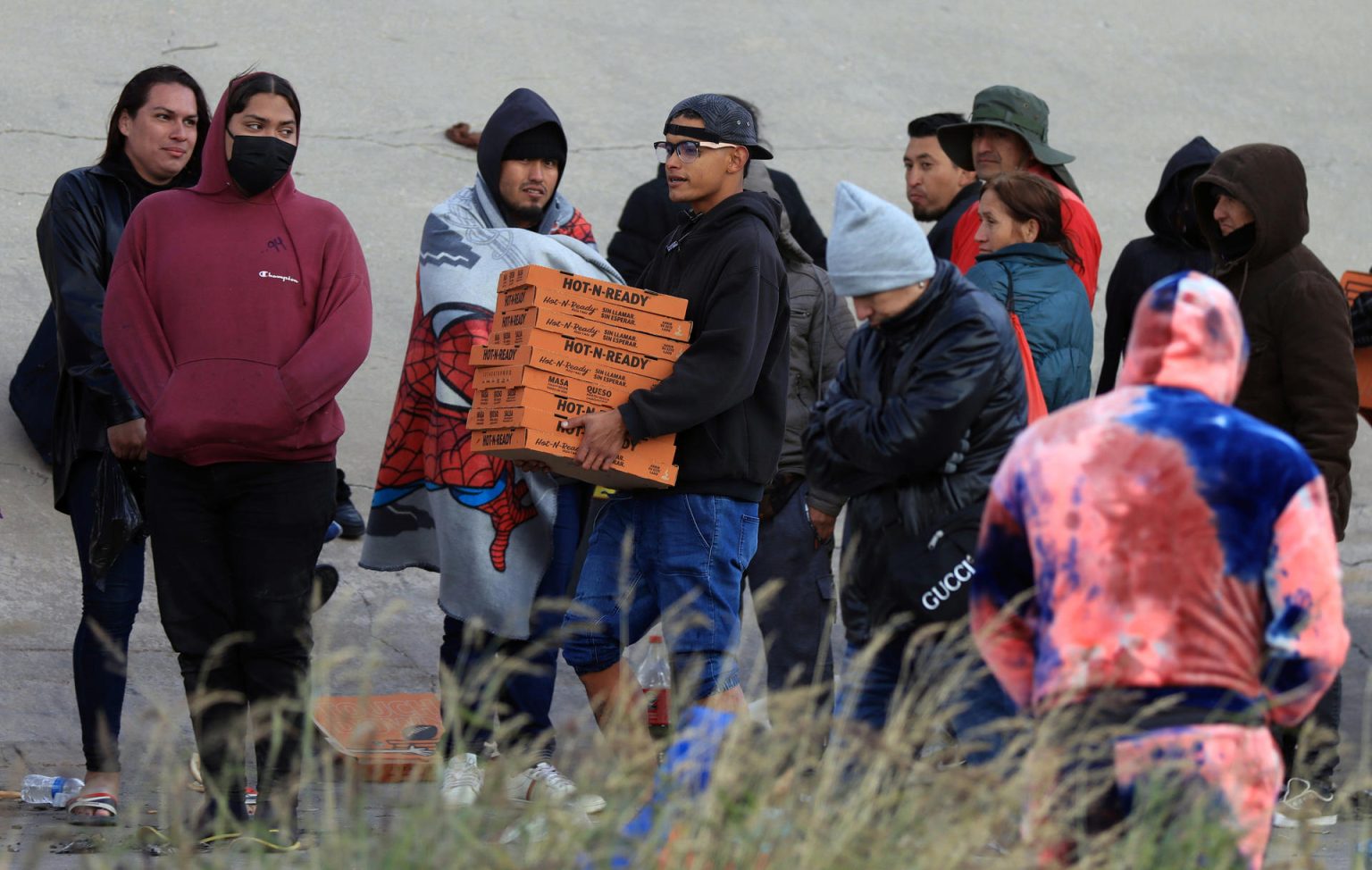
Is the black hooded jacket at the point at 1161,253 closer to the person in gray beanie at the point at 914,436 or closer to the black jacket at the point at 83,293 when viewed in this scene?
the person in gray beanie at the point at 914,436

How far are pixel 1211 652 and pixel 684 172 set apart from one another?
250cm

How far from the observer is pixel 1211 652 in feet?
10.3

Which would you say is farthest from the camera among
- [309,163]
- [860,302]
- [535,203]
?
[309,163]

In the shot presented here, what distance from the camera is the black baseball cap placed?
5.20 metres

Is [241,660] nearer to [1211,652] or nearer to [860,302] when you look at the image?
[860,302]

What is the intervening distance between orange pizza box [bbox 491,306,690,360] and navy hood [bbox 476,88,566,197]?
78 centimetres

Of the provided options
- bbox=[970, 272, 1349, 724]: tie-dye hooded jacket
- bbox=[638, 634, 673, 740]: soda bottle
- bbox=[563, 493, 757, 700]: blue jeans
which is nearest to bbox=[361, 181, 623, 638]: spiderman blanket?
bbox=[563, 493, 757, 700]: blue jeans

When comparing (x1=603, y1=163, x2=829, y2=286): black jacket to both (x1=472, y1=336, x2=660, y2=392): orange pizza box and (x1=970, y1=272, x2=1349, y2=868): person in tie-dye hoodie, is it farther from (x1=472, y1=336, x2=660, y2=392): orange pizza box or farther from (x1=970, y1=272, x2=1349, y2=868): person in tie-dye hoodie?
(x1=970, y1=272, x2=1349, y2=868): person in tie-dye hoodie

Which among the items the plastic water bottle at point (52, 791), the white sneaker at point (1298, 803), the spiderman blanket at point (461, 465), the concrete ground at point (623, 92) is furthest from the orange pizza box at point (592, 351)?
the concrete ground at point (623, 92)

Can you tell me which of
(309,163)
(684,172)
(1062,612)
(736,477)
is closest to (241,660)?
(736,477)

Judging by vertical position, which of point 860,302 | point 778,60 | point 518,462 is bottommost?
point 518,462

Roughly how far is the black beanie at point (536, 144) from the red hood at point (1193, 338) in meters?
2.85

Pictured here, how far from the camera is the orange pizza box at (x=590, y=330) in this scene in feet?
16.3

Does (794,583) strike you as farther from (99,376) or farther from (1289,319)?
(99,376)
